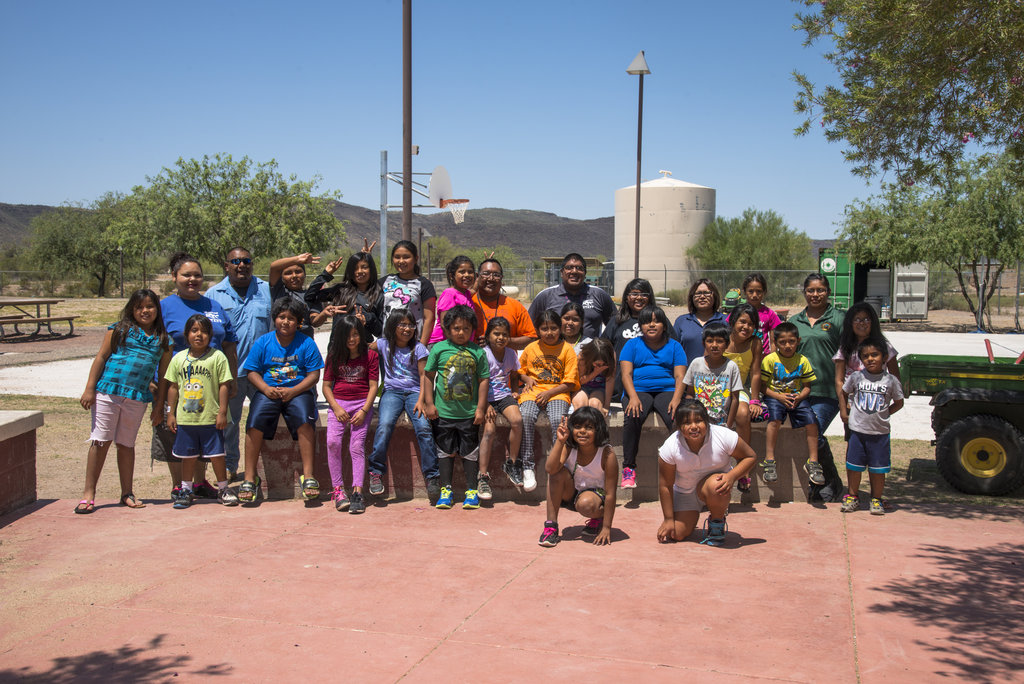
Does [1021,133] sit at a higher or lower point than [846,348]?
higher

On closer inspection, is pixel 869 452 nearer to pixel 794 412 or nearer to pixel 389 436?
pixel 794 412

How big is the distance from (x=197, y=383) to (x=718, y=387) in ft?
11.9

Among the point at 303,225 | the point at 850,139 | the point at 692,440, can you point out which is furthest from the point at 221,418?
the point at 303,225

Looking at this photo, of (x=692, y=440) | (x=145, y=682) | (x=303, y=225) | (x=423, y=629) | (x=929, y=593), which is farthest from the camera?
(x=303, y=225)

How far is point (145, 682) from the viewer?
3.46m

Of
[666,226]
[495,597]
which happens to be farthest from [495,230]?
[495,597]

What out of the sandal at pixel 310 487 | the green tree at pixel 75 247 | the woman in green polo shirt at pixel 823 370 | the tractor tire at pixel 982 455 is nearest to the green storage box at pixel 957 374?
the tractor tire at pixel 982 455

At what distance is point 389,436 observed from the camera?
631 centimetres

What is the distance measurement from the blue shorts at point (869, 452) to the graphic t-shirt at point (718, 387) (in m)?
0.92

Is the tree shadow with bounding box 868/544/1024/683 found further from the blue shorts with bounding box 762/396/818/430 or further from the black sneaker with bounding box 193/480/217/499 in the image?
the black sneaker with bounding box 193/480/217/499

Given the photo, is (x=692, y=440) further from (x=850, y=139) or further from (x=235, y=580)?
(x=850, y=139)

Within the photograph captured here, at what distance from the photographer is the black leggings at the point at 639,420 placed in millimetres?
6273

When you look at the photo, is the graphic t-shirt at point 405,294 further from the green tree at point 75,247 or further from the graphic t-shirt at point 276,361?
the green tree at point 75,247

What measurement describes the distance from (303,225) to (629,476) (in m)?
39.2
